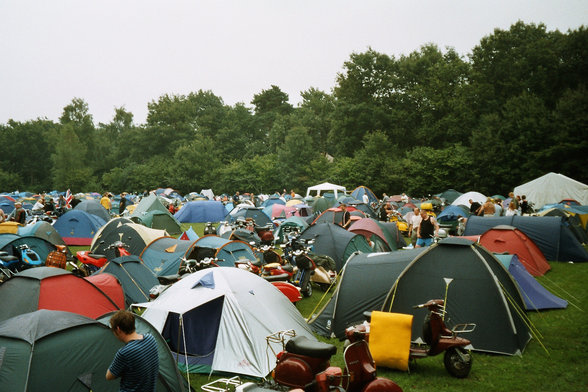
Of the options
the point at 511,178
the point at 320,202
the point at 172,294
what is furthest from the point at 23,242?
the point at 511,178

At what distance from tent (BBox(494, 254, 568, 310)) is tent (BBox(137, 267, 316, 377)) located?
4.30 m

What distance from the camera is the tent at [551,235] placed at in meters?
12.6

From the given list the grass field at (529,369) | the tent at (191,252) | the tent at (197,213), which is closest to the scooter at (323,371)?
the grass field at (529,369)

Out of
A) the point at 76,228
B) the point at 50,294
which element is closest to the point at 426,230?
the point at 50,294

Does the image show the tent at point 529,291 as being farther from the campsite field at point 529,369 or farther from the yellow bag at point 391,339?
the yellow bag at point 391,339

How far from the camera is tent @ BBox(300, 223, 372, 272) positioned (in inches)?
463

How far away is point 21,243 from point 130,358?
32.9ft

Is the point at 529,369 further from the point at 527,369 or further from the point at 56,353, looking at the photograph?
the point at 56,353

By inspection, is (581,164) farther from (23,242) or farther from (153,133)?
(153,133)

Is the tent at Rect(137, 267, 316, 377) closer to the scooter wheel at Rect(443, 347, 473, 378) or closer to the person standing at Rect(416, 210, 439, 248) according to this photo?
the scooter wheel at Rect(443, 347, 473, 378)

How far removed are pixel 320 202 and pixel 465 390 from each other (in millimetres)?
21155

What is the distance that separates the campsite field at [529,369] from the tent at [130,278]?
3.30 m

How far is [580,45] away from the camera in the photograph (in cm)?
3209

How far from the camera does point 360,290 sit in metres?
7.10
